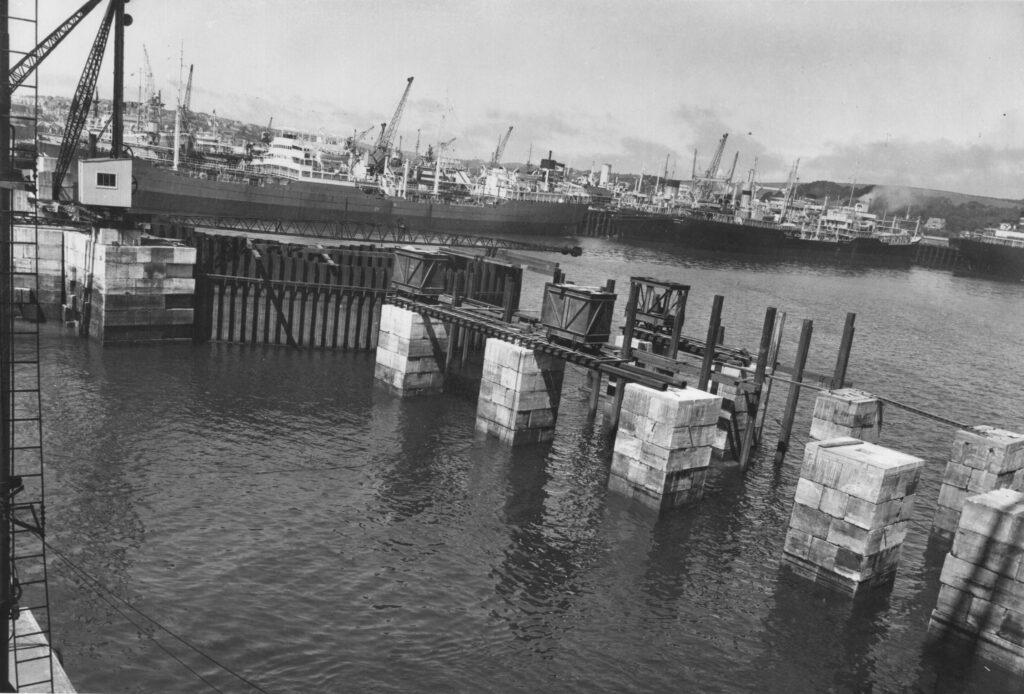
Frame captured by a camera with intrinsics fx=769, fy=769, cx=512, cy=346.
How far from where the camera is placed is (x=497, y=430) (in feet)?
108

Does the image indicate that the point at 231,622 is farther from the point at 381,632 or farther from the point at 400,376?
the point at 400,376

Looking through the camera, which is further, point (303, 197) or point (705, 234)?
point (705, 234)

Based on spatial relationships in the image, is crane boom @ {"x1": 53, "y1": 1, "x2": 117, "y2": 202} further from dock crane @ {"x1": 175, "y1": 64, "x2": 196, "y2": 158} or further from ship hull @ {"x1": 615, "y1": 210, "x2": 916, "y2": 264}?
ship hull @ {"x1": 615, "y1": 210, "x2": 916, "y2": 264}

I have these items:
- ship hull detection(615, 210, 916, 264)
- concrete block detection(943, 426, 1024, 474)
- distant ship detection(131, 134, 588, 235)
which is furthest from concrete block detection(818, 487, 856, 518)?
ship hull detection(615, 210, 916, 264)

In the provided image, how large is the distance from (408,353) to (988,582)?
82.9ft

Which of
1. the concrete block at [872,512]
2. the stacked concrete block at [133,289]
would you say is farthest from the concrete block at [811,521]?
the stacked concrete block at [133,289]

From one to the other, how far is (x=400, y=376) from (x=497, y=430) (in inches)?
277

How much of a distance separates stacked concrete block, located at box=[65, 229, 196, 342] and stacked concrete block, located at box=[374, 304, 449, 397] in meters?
12.6

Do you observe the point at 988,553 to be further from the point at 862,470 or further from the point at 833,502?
the point at 833,502

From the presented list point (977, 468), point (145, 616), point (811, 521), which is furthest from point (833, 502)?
point (145, 616)

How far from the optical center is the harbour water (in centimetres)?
1817

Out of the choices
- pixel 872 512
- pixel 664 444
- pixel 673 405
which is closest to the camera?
pixel 872 512

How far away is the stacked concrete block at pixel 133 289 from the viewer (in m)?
41.0

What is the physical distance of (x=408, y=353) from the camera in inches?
1471
